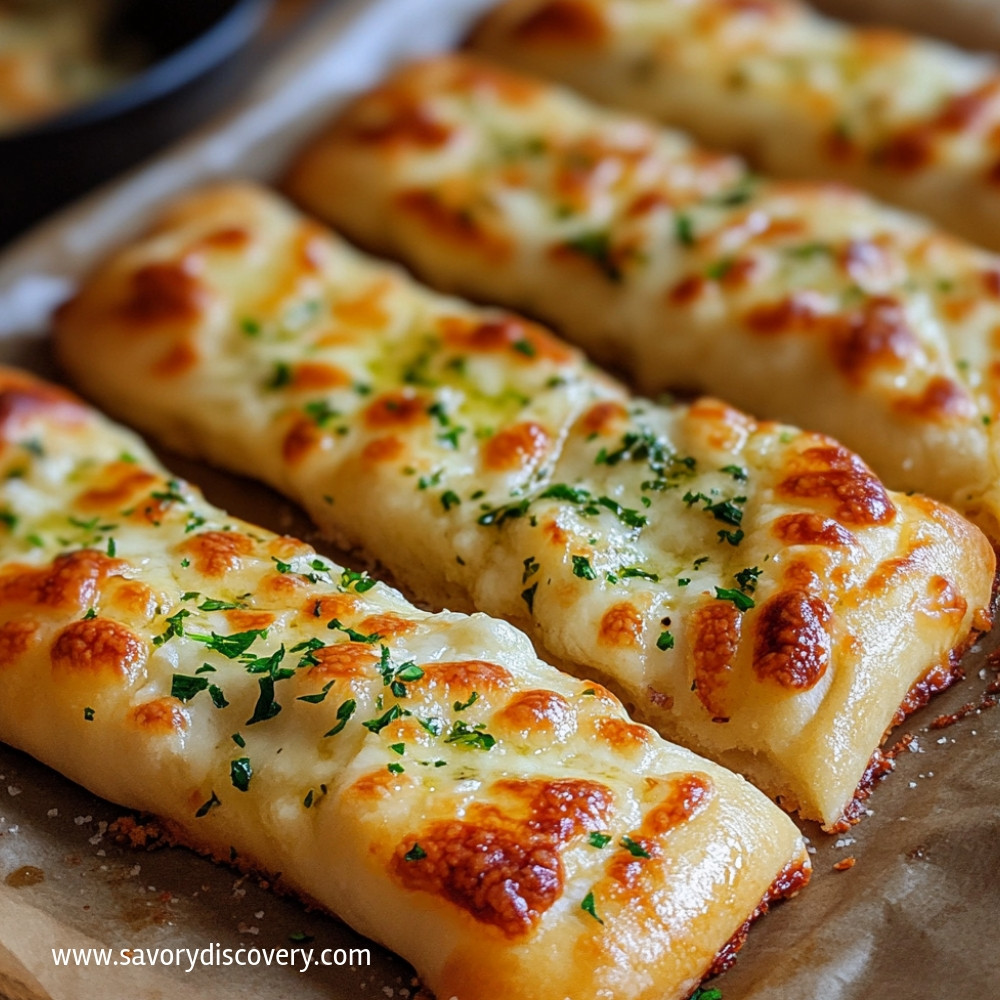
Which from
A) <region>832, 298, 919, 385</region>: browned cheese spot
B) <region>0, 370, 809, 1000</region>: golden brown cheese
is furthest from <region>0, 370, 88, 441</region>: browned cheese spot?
<region>832, 298, 919, 385</region>: browned cheese spot

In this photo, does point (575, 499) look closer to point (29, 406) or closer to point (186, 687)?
point (186, 687)

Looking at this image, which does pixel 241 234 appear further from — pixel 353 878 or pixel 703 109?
pixel 353 878

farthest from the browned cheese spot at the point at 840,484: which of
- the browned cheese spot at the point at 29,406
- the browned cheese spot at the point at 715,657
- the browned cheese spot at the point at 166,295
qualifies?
the browned cheese spot at the point at 29,406

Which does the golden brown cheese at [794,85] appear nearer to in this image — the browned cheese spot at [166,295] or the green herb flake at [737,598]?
the browned cheese spot at [166,295]

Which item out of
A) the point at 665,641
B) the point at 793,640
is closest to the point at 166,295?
the point at 665,641

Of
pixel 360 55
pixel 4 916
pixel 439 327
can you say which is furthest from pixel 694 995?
pixel 360 55

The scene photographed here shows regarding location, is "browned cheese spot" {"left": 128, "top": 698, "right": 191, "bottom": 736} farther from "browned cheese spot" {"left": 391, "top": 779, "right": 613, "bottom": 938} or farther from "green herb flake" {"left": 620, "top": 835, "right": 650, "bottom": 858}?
"green herb flake" {"left": 620, "top": 835, "right": 650, "bottom": 858}
